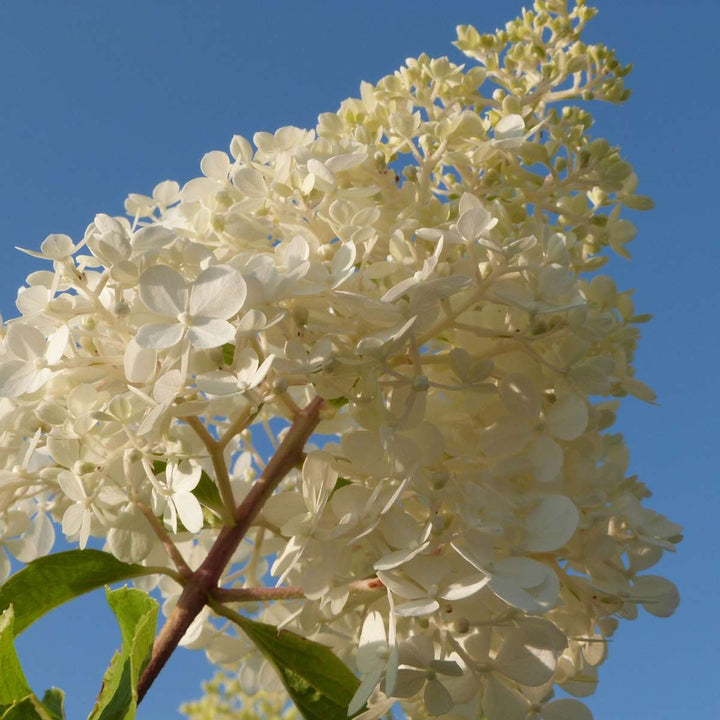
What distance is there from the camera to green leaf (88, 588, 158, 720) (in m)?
1.14

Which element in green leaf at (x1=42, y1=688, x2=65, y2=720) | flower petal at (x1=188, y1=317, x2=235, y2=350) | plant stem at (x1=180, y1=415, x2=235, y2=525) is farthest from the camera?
green leaf at (x1=42, y1=688, x2=65, y2=720)

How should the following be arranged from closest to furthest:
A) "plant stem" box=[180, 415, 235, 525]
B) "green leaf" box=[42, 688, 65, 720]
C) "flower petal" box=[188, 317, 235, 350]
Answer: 1. "flower petal" box=[188, 317, 235, 350]
2. "plant stem" box=[180, 415, 235, 525]
3. "green leaf" box=[42, 688, 65, 720]

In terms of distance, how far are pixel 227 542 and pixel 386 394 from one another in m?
0.33

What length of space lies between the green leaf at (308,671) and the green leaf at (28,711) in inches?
13.0

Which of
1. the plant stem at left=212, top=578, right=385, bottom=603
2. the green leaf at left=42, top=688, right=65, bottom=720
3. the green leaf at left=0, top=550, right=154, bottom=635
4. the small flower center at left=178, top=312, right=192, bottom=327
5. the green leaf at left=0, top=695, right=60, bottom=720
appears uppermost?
the small flower center at left=178, top=312, right=192, bottom=327

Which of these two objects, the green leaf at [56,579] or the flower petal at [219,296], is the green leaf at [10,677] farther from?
the flower petal at [219,296]

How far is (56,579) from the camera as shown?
1417 mm

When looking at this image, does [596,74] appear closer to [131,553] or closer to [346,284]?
[346,284]

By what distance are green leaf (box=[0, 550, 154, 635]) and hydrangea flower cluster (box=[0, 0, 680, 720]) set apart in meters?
0.06

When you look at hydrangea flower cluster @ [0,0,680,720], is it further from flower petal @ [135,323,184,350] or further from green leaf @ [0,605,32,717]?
green leaf @ [0,605,32,717]

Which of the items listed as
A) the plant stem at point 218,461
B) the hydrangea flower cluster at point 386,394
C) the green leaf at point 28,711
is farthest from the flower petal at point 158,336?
the green leaf at point 28,711

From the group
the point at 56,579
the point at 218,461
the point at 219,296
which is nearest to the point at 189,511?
the point at 218,461

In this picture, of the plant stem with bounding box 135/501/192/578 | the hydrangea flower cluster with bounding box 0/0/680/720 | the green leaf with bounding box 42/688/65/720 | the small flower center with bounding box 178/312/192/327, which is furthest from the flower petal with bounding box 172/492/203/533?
the green leaf with bounding box 42/688/65/720

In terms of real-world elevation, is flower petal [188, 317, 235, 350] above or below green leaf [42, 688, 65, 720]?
above
